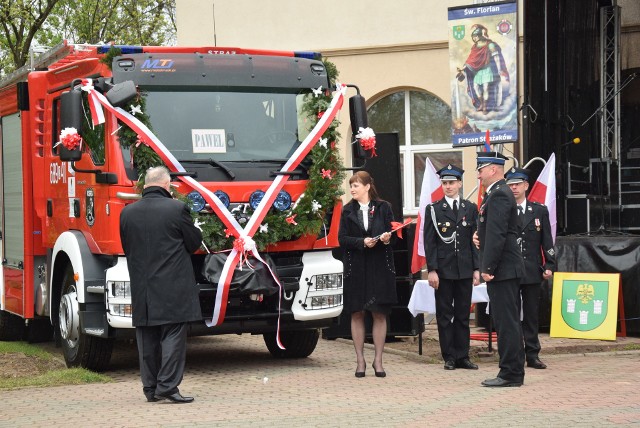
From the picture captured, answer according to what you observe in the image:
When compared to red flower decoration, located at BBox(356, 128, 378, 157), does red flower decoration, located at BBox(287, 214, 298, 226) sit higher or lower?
lower

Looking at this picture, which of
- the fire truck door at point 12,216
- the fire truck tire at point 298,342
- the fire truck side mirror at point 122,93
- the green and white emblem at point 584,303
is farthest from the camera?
the green and white emblem at point 584,303

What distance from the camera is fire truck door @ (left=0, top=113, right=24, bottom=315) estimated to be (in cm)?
1298

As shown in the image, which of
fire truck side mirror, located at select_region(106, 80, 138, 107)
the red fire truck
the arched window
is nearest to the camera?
fire truck side mirror, located at select_region(106, 80, 138, 107)

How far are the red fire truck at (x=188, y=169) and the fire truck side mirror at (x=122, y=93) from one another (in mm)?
22

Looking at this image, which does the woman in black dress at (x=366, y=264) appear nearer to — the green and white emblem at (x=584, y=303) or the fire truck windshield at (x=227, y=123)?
the fire truck windshield at (x=227, y=123)

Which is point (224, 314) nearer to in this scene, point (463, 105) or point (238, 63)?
point (238, 63)

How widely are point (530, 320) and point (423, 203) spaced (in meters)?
1.84

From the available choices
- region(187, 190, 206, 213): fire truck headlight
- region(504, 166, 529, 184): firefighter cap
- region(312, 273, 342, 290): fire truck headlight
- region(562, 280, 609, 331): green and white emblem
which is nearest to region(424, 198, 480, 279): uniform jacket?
region(504, 166, 529, 184): firefighter cap

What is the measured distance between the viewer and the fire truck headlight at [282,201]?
10625 millimetres

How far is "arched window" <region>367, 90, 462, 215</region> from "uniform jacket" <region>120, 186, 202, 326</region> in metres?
12.6

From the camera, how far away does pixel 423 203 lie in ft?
41.0

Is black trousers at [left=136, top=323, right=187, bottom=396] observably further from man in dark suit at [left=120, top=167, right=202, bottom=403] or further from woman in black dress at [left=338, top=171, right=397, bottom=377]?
woman in black dress at [left=338, top=171, right=397, bottom=377]

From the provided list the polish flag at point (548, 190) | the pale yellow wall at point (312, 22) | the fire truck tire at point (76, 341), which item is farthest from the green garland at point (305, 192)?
the pale yellow wall at point (312, 22)

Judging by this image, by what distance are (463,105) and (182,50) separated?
14.9ft
